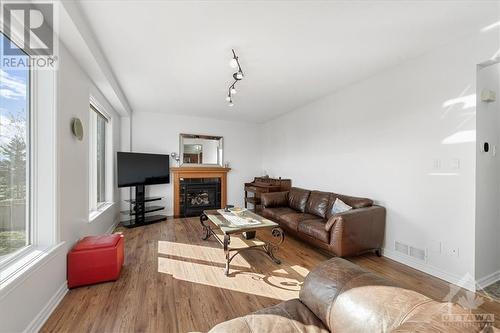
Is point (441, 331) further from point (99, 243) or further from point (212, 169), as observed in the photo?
point (212, 169)

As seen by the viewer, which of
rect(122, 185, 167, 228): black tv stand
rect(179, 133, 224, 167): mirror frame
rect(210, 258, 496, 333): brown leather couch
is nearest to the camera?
rect(210, 258, 496, 333): brown leather couch

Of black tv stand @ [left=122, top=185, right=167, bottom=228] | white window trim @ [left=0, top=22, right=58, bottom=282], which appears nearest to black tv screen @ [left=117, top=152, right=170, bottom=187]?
black tv stand @ [left=122, top=185, right=167, bottom=228]

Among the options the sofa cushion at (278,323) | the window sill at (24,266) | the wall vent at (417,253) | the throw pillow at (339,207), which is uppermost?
the throw pillow at (339,207)

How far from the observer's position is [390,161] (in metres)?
3.01

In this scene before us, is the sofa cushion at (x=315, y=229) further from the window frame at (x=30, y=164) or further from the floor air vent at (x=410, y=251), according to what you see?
the window frame at (x=30, y=164)

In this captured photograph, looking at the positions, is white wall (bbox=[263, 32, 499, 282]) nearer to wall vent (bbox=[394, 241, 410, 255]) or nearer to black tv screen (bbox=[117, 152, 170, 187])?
wall vent (bbox=[394, 241, 410, 255])

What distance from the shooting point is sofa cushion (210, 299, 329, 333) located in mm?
1072

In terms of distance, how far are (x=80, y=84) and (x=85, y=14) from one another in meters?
0.92

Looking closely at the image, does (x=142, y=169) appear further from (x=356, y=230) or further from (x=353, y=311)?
(x=353, y=311)

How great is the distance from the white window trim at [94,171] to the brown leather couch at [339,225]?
116 inches

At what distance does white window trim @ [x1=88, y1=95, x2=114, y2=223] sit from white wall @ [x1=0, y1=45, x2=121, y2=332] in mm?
232

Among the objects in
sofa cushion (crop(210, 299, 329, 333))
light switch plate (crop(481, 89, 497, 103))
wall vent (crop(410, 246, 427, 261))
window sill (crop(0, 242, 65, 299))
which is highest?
light switch plate (crop(481, 89, 497, 103))

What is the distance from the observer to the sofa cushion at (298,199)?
412 cm

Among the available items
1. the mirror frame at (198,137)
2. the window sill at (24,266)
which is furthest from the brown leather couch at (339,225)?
the window sill at (24,266)
